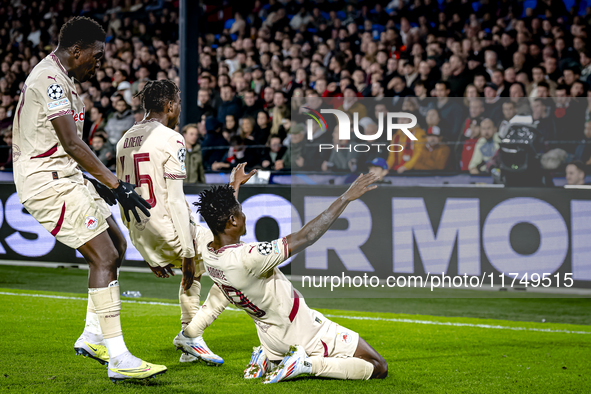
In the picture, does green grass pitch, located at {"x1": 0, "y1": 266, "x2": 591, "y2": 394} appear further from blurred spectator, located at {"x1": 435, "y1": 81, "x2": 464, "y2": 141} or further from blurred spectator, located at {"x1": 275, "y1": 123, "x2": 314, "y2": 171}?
blurred spectator, located at {"x1": 435, "y1": 81, "x2": 464, "y2": 141}

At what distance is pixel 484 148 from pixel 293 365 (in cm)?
538

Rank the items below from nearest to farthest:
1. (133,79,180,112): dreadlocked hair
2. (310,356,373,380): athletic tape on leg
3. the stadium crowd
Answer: (310,356,373,380): athletic tape on leg, (133,79,180,112): dreadlocked hair, the stadium crowd

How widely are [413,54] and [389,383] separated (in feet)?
26.2

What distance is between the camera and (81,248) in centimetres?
389

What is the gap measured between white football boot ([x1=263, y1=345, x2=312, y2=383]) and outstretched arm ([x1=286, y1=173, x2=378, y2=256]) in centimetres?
66

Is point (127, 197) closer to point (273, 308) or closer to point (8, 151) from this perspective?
point (273, 308)

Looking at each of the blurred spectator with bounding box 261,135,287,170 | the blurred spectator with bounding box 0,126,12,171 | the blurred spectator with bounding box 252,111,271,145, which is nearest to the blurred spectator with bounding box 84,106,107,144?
the blurred spectator with bounding box 0,126,12,171

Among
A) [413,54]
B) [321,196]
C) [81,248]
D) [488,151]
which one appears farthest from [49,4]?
[81,248]

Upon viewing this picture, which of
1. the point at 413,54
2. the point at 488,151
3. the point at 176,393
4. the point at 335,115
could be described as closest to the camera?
Answer: the point at 176,393

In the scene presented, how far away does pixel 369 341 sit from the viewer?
5652 mm

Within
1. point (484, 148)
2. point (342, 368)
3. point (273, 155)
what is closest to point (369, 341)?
point (342, 368)

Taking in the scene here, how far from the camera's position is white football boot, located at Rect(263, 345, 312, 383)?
3.94 m

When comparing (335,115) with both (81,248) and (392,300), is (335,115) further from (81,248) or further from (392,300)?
(81,248)

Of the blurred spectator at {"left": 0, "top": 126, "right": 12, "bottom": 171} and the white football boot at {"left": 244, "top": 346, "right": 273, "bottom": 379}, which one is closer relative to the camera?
the white football boot at {"left": 244, "top": 346, "right": 273, "bottom": 379}
